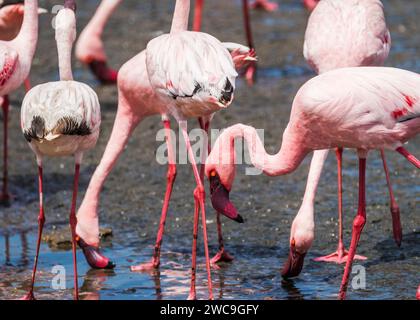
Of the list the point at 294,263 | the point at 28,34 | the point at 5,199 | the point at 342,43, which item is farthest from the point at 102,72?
the point at 294,263

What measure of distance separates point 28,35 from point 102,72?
4198 millimetres

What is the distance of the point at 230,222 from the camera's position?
803cm

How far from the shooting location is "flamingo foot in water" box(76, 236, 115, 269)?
7047mm

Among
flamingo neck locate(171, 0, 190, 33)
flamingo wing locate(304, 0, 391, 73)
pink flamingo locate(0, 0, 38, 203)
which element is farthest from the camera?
pink flamingo locate(0, 0, 38, 203)

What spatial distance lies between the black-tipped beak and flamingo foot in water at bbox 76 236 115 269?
1.24m

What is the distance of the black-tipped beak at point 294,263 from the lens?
6617mm

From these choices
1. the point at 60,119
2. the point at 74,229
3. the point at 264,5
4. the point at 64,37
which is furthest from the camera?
the point at 264,5

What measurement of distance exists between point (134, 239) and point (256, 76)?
475 centimetres

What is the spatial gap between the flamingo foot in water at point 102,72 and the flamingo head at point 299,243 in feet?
18.4

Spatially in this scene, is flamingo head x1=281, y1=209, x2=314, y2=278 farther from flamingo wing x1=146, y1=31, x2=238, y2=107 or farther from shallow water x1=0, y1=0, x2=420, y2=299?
flamingo wing x1=146, y1=31, x2=238, y2=107

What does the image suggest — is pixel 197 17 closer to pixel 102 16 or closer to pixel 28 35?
pixel 102 16

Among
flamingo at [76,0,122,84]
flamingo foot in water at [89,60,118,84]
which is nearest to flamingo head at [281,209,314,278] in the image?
flamingo at [76,0,122,84]

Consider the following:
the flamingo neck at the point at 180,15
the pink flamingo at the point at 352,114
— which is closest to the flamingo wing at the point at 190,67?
the flamingo neck at the point at 180,15

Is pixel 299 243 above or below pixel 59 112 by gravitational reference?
below
